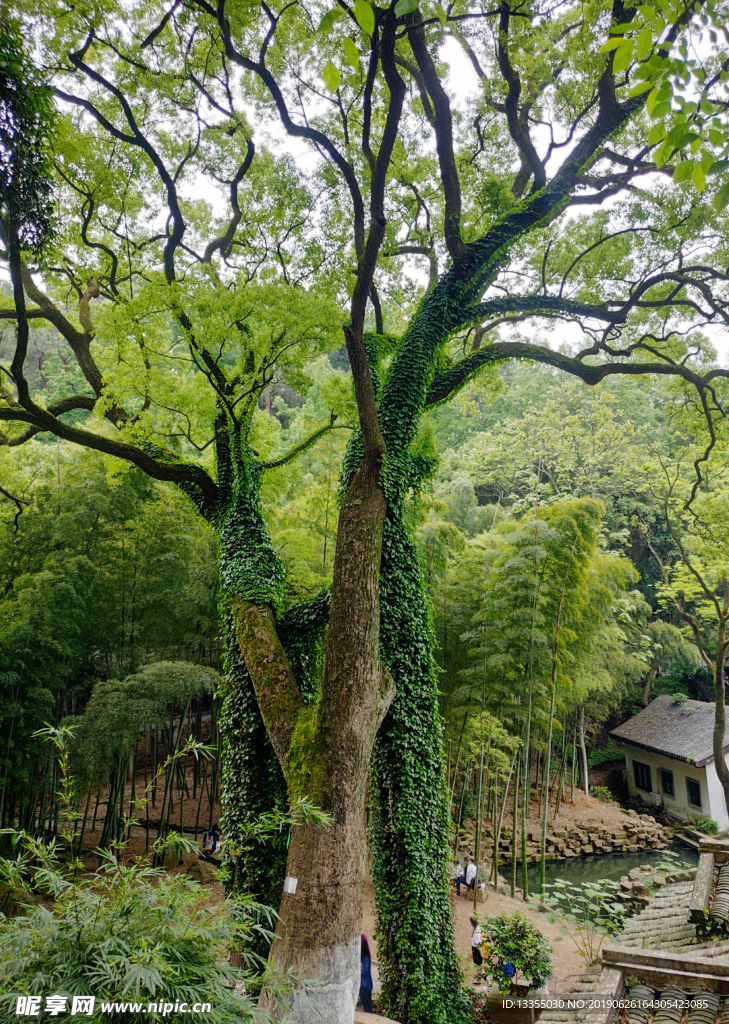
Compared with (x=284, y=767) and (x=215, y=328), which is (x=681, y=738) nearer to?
(x=284, y=767)

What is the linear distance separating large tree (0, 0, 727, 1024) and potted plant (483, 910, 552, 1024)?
40 cm

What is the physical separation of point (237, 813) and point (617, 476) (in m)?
15.3

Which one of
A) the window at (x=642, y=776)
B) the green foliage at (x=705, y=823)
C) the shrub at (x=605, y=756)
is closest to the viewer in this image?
the green foliage at (x=705, y=823)

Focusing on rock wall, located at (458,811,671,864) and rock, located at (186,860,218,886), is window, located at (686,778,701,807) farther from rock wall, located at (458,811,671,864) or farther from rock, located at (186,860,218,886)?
rock, located at (186,860,218,886)

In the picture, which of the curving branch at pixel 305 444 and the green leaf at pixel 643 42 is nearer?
the green leaf at pixel 643 42

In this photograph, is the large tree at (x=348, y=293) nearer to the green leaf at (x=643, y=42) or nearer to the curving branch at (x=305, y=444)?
the curving branch at (x=305, y=444)

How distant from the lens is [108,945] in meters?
1.51

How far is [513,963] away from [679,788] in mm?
12496

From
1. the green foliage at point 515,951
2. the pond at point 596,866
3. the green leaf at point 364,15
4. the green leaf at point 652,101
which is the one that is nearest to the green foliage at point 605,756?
the pond at point 596,866

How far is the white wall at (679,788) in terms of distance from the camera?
1411cm

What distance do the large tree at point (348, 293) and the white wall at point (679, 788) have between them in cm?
1122

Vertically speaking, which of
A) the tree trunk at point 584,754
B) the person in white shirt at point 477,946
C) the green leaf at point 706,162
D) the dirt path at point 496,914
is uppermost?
the green leaf at point 706,162

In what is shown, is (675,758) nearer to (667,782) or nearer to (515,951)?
(667,782)

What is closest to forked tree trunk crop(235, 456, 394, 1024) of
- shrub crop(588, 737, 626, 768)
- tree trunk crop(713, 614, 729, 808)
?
tree trunk crop(713, 614, 729, 808)
